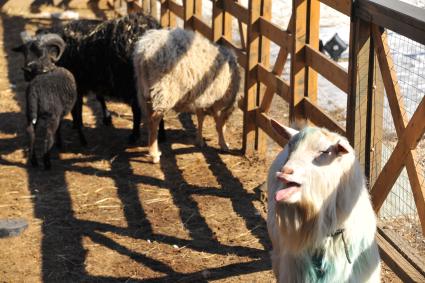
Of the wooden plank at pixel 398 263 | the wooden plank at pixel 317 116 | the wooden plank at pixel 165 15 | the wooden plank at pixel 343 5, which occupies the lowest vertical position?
the wooden plank at pixel 165 15

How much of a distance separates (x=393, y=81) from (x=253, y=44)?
3392 mm

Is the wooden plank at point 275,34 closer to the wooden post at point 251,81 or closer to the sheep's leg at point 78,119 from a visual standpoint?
the wooden post at point 251,81

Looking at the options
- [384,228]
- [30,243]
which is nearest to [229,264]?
[384,228]

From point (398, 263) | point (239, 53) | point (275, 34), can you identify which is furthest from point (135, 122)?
point (398, 263)

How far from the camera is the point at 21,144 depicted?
9.05 meters

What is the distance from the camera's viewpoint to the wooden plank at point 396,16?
4.37 meters

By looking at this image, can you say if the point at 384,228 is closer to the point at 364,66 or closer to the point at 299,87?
the point at 364,66

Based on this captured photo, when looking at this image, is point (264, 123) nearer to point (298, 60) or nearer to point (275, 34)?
point (275, 34)

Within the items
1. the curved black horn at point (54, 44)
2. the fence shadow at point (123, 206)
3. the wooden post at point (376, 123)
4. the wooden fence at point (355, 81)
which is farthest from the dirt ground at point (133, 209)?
the curved black horn at point (54, 44)

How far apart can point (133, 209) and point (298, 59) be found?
6.65 ft

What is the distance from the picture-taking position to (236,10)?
341 inches

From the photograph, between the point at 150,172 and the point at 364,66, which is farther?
the point at 150,172

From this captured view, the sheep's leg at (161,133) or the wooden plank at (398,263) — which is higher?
the wooden plank at (398,263)

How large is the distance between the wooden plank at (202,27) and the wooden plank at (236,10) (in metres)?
0.65
